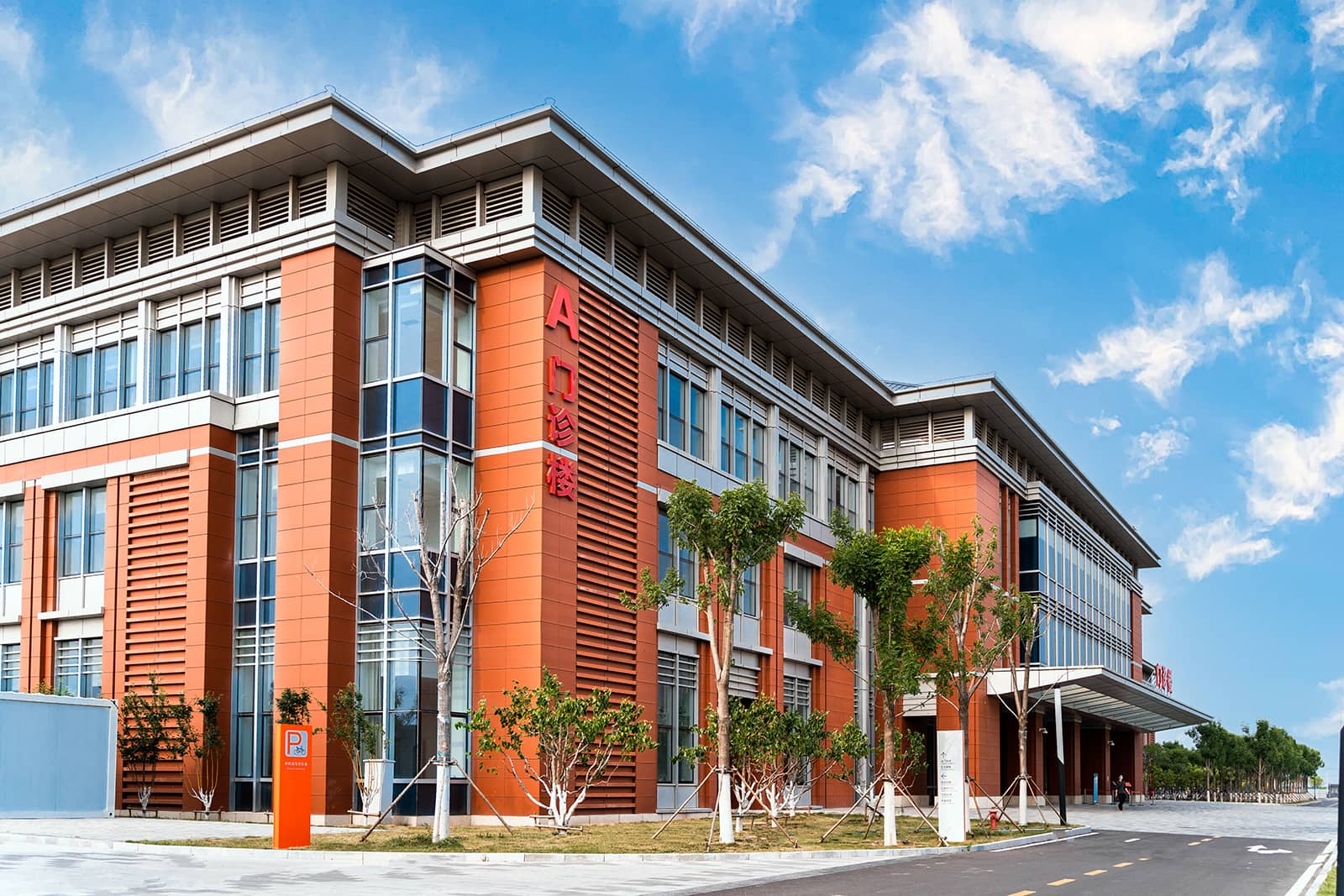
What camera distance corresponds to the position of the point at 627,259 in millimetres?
38219

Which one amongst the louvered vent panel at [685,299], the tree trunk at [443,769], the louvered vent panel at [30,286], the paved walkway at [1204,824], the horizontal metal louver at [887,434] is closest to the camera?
the tree trunk at [443,769]

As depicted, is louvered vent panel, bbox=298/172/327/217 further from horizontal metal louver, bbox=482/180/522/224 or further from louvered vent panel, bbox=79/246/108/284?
louvered vent panel, bbox=79/246/108/284

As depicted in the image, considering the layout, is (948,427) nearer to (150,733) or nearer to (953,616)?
(953,616)

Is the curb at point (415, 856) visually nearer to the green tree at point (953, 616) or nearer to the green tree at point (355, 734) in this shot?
the green tree at point (355, 734)

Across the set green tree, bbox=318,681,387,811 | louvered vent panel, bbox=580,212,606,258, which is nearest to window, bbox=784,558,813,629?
louvered vent panel, bbox=580,212,606,258

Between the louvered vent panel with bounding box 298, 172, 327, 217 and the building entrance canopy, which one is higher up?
the louvered vent panel with bounding box 298, 172, 327, 217

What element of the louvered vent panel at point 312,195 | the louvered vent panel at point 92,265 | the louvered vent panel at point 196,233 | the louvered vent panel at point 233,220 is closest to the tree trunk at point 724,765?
the louvered vent panel at point 312,195

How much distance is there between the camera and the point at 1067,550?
66.6 m

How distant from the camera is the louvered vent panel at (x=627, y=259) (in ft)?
124

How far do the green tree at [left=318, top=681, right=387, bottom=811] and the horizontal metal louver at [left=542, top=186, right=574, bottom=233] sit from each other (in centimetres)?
1276

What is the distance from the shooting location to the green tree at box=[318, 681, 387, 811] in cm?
3027

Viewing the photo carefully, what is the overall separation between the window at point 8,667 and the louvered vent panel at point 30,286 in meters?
10.2

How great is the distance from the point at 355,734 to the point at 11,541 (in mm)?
14103

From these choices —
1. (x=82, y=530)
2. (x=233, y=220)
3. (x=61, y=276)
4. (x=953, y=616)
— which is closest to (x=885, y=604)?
(x=953, y=616)
